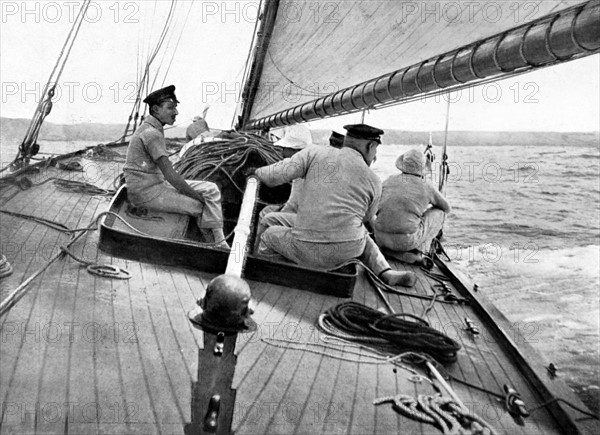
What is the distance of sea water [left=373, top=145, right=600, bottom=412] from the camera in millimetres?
13875

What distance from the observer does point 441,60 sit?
2.55m

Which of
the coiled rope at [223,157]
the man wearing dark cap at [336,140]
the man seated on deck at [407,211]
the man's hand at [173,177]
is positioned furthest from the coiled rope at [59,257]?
the man seated on deck at [407,211]

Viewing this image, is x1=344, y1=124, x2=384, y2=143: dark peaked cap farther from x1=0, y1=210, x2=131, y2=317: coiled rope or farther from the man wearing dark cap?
x1=0, y1=210, x2=131, y2=317: coiled rope

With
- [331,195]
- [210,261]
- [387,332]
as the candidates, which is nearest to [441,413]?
[387,332]

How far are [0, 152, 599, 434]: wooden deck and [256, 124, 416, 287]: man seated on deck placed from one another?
0.99 feet

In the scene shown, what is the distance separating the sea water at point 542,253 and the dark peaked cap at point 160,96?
203 inches

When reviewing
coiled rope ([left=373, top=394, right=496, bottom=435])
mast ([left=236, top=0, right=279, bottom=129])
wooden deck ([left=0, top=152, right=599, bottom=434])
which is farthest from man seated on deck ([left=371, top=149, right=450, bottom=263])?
coiled rope ([left=373, top=394, right=496, bottom=435])

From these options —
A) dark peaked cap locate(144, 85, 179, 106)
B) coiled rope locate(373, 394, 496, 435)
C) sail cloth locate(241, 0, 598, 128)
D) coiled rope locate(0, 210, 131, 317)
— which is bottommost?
coiled rope locate(373, 394, 496, 435)

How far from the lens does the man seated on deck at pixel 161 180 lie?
3699mm

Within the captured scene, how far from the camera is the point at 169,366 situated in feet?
A: 6.72

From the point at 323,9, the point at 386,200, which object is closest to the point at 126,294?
the point at 323,9

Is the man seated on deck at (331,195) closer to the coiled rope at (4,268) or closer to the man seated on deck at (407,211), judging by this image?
the man seated on deck at (407,211)

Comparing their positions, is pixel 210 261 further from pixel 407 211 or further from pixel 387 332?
pixel 407 211

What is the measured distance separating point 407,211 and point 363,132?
1556 millimetres
